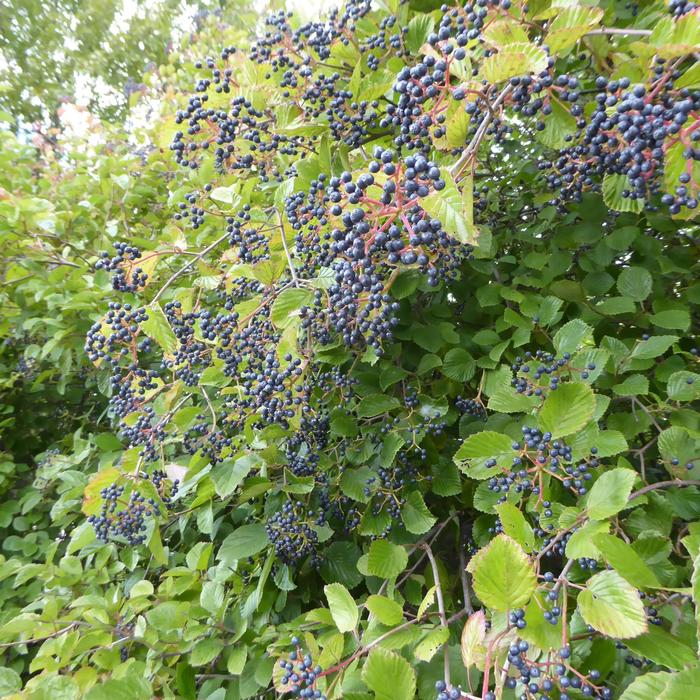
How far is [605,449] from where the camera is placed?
4.07ft

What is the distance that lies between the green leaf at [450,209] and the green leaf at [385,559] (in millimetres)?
974

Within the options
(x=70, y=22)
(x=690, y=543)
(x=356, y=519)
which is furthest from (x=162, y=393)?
(x=70, y=22)

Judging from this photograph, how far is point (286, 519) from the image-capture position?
1.61 metres

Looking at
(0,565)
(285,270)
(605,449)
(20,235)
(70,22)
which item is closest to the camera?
(605,449)

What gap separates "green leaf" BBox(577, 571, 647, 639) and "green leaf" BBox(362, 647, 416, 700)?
0.38 m

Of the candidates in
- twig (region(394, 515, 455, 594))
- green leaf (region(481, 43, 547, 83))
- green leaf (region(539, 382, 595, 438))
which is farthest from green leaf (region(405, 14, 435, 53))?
twig (region(394, 515, 455, 594))

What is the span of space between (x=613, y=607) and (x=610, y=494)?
9.0 inches

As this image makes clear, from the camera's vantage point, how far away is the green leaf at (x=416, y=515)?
4.98ft

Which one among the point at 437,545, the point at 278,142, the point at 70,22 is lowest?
the point at 437,545

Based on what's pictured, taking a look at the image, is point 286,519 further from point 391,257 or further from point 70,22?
point 70,22

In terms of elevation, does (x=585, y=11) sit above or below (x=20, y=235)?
below

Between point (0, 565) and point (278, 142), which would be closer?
point (278, 142)

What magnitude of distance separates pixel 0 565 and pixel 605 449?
278cm

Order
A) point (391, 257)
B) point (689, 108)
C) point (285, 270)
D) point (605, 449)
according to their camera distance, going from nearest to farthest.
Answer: point (689, 108) < point (391, 257) < point (605, 449) < point (285, 270)
